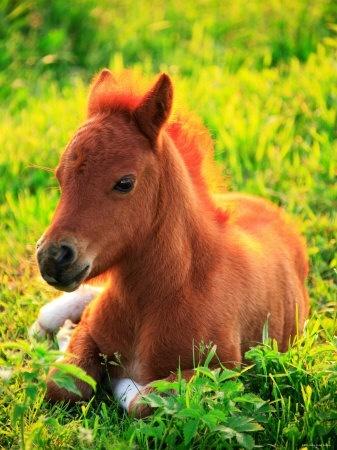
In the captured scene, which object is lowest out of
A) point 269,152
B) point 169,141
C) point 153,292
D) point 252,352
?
point 269,152

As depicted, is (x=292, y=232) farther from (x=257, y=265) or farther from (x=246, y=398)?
(x=246, y=398)

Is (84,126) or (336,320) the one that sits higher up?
(84,126)

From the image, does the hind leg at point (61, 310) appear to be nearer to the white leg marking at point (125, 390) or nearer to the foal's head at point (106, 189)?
the white leg marking at point (125, 390)

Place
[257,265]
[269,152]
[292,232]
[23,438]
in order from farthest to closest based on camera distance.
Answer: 1. [269,152]
2. [292,232]
3. [257,265]
4. [23,438]

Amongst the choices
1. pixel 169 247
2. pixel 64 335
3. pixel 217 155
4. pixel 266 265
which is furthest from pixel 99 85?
pixel 217 155

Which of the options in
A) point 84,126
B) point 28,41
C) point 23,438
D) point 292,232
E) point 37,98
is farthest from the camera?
point 28,41

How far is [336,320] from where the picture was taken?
4.42m

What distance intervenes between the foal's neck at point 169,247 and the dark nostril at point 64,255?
1.27 feet

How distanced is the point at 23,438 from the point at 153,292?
0.83 m

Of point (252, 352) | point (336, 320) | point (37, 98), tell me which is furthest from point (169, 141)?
point (37, 98)

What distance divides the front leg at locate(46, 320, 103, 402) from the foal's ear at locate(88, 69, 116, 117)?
3.30ft

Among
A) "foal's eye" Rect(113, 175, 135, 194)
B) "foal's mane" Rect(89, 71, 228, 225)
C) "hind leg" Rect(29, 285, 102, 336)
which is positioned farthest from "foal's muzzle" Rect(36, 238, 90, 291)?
"hind leg" Rect(29, 285, 102, 336)

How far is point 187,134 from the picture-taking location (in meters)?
4.17

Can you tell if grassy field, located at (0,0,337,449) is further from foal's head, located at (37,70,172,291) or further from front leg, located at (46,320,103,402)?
foal's head, located at (37,70,172,291)
